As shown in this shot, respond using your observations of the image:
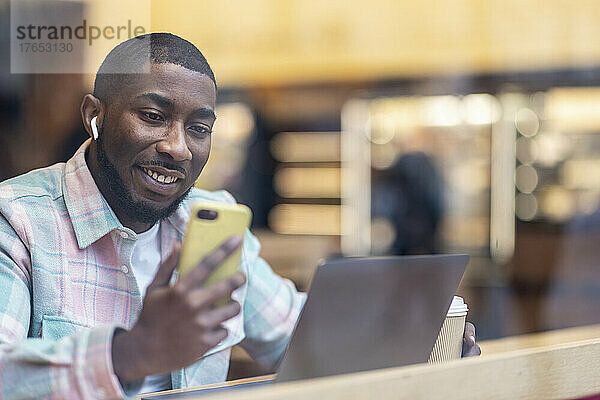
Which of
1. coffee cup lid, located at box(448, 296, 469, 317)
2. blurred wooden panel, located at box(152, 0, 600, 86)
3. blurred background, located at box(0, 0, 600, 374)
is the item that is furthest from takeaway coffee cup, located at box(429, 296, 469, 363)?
blurred background, located at box(0, 0, 600, 374)

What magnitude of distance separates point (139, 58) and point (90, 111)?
0.09 metres

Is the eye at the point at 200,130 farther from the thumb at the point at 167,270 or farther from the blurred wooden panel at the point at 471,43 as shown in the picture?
the blurred wooden panel at the point at 471,43

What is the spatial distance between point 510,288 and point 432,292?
166 inches

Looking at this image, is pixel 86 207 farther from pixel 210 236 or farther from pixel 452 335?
pixel 452 335

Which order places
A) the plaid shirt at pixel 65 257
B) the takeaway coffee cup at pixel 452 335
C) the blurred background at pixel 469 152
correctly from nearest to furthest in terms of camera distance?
the plaid shirt at pixel 65 257 < the takeaway coffee cup at pixel 452 335 < the blurred background at pixel 469 152

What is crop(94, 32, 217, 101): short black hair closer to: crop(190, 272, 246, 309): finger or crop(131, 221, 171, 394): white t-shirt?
crop(131, 221, 171, 394): white t-shirt

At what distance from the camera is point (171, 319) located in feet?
2.60

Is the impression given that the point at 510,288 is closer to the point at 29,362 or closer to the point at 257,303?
the point at 257,303

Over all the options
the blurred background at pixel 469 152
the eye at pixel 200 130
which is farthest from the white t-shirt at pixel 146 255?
Answer: the blurred background at pixel 469 152

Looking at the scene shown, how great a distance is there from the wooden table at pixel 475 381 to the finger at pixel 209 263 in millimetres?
118

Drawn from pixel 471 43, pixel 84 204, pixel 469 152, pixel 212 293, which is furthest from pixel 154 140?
pixel 469 152

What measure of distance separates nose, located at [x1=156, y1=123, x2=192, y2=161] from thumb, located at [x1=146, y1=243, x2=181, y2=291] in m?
0.18

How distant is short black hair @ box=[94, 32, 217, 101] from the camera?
3.28ft

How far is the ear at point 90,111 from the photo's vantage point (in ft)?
3.29
